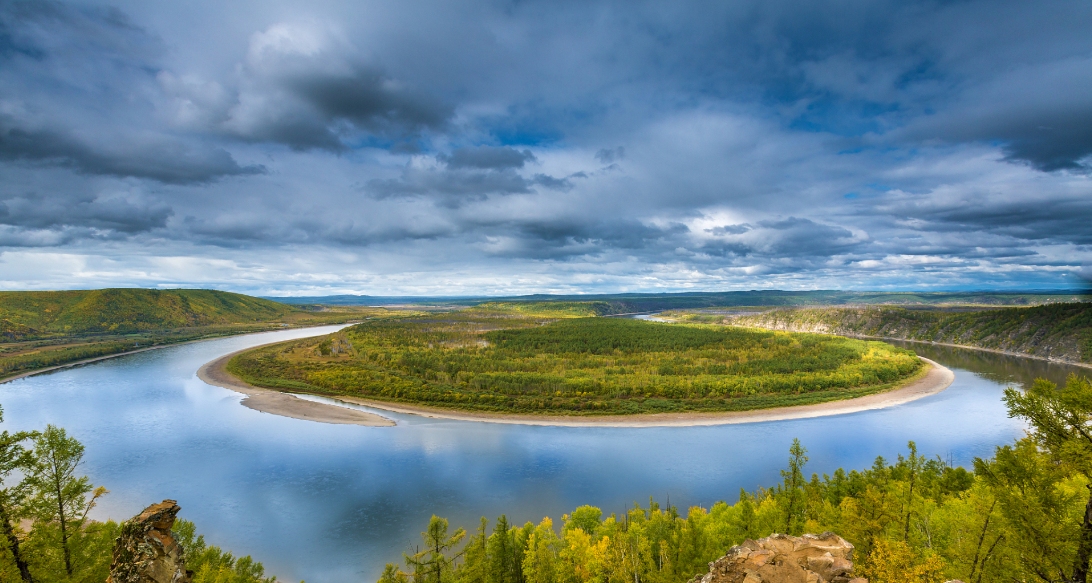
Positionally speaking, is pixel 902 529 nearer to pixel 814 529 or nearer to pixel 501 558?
pixel 814 529

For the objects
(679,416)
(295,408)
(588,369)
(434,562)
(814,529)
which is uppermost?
(814,529)

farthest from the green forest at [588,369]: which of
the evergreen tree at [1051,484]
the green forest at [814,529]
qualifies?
the evergreen tree at [1051,484]

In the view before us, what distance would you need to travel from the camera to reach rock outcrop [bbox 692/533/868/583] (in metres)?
10.7

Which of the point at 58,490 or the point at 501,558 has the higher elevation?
the point at 58,490

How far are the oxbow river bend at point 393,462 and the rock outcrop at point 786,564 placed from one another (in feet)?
91.9

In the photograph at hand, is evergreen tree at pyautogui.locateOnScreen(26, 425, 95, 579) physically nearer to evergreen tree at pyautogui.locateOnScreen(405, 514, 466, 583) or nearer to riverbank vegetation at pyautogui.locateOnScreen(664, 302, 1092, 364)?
evergreen tree at pyautogui.locateOnScreen(405, 514, 466, 583)

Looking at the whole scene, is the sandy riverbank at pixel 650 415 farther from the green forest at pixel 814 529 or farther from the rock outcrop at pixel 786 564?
the rock outcrop at pixel 786 564

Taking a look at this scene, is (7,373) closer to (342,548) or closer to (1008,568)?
(342,548)

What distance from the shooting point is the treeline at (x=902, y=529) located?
11.6 metres

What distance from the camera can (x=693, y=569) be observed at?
73.9 ft

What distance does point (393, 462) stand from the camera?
51.1 metres

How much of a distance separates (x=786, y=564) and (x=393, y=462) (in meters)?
48.7

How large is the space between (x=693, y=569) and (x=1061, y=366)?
505 ft

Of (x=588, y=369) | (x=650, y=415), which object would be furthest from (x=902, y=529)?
(x=588, y=369)
